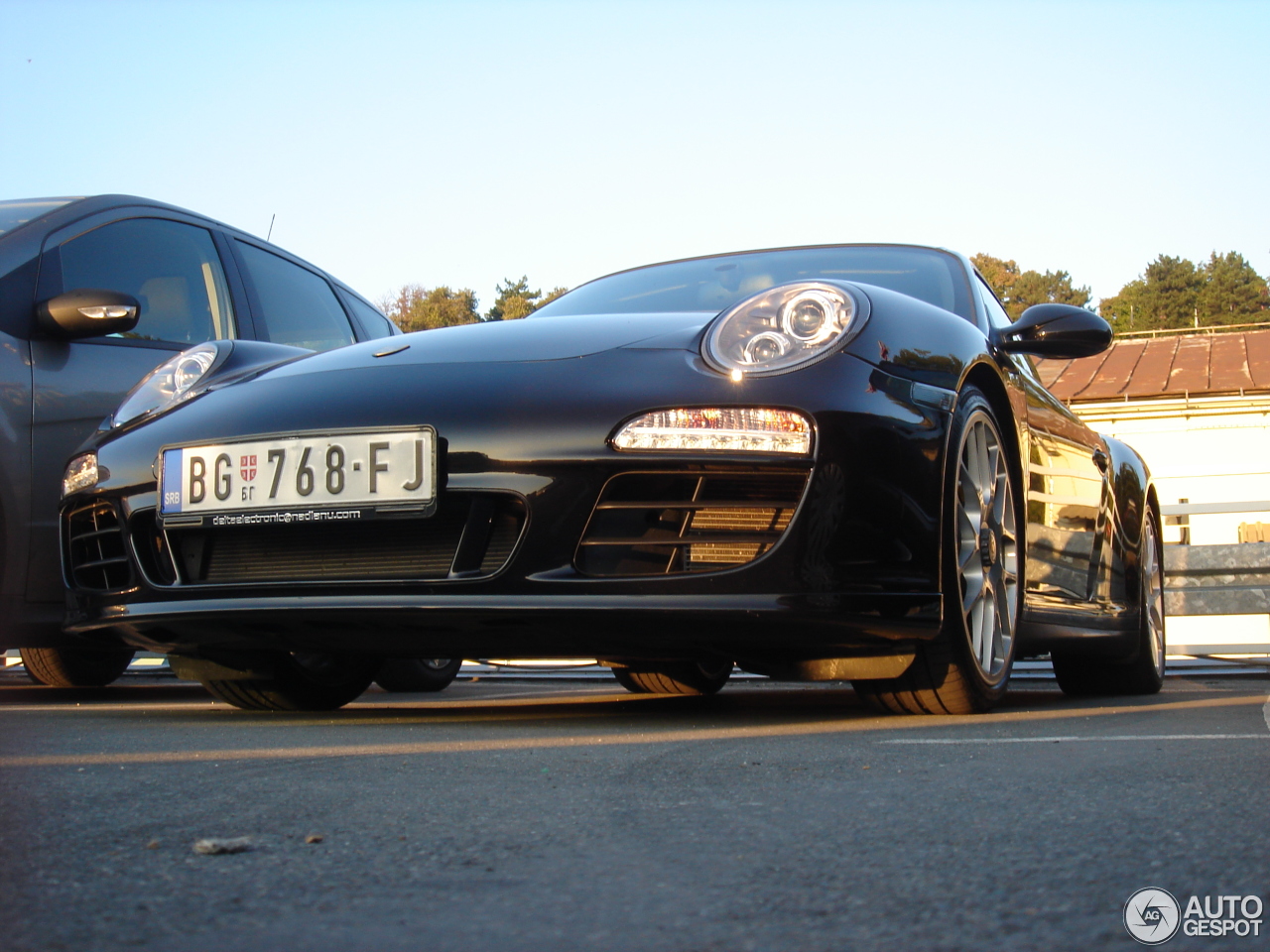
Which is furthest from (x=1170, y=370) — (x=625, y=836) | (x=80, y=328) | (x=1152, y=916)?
(x=1152, y=916)

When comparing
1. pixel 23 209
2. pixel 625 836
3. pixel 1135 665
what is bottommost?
pixel 1135 665

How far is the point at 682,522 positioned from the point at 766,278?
1.61 metres

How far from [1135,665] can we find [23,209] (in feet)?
13.8

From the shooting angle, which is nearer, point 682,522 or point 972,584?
point 682,522

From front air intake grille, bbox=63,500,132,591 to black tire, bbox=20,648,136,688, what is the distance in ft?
5.20

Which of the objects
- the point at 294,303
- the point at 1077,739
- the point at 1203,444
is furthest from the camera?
the point at 1203,444

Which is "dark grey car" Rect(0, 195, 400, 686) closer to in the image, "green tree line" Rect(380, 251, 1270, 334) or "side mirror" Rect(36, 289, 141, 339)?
"side mirror" Rect(36, 289, 141, 339)

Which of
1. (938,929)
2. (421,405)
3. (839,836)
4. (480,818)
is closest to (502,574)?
(421,405)

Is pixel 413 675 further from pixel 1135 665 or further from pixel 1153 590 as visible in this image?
pixel 1153 590

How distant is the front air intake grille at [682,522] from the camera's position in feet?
9.18

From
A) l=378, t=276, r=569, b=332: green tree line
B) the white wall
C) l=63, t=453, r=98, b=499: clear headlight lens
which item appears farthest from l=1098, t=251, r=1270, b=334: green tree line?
Result: l=63, t=453, r=98, b=499: clear headlight lens

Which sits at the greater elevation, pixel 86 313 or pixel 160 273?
pixel 160 273

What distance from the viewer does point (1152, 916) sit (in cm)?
112

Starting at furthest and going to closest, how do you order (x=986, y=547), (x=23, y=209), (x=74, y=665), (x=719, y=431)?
(x=74, y=665) < (x=23, y=209) < (x=986, y=547) < (x=719, y=431)
